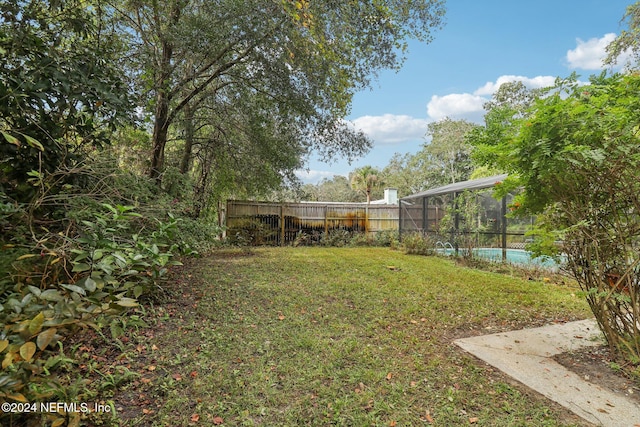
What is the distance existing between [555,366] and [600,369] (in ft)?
1.00

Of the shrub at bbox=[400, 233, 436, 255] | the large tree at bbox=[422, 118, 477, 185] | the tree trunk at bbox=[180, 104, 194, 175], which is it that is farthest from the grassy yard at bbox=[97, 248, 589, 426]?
the large tree at bbox=[422, 118, 477, 185]

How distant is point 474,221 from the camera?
794cm

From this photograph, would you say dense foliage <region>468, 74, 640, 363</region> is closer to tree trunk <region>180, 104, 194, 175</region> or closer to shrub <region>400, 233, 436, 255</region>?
tree trunk <region>180, 104, 194, 175</region>

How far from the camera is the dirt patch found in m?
2.09

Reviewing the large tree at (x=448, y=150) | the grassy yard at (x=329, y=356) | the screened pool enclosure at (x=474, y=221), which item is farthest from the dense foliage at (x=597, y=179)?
the large tree at (x=448, y=150)

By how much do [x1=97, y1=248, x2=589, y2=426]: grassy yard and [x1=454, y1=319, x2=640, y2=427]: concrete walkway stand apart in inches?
5.1

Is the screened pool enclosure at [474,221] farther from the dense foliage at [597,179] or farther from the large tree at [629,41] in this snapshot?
the large tree at [629,41]

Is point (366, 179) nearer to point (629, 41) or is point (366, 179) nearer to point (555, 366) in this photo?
point (629, 41)

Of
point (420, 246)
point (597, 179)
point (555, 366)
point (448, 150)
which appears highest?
point (448, 150)

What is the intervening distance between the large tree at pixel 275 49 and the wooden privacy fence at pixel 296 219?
4.42 metres

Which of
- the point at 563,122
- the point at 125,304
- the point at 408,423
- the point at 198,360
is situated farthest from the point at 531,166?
the point at 198,360

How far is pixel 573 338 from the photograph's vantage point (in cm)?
293

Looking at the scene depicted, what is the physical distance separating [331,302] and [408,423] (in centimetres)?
224

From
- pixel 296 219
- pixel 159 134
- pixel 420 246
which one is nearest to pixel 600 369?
pixel 159 134
